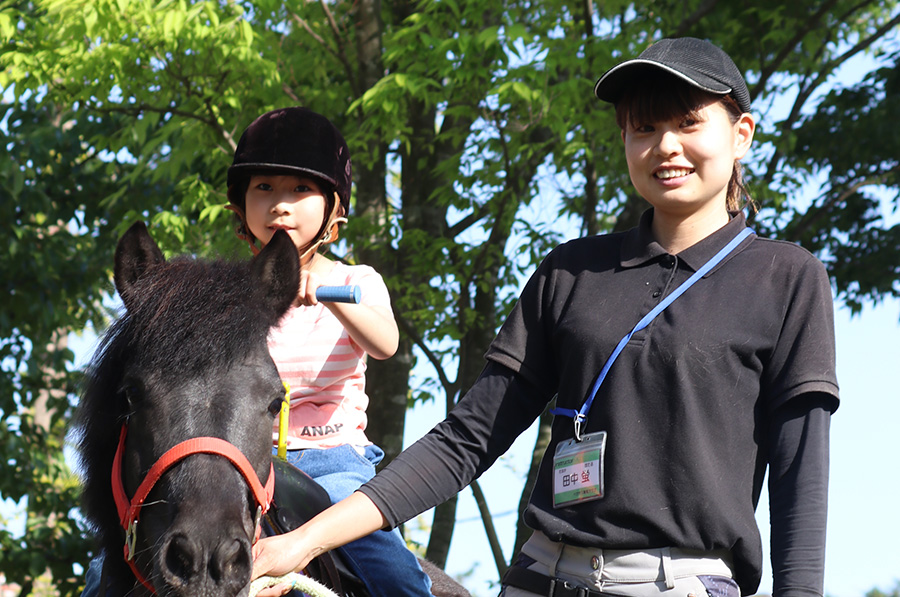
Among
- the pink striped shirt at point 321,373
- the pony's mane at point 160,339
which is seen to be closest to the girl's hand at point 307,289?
the pony's mane at point 160,339

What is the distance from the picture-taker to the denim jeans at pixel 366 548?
11.0ft

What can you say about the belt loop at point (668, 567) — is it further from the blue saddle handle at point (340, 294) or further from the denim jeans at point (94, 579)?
the denim jeans at point (94, 579)

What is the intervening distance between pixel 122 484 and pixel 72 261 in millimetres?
9655

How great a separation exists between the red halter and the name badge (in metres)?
0.76

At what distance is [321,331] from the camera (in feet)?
12.1

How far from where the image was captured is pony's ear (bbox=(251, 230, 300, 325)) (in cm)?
278

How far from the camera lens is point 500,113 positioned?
8586 mm

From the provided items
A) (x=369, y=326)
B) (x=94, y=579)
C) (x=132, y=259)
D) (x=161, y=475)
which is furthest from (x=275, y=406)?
(x=94, y=579)

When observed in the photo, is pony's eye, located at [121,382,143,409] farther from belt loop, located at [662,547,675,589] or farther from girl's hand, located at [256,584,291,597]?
belt loop, located at [662,547,675,589]

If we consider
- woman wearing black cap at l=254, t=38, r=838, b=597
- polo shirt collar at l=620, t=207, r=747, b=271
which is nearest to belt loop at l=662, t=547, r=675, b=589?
woman wearing black cap at l=254, t=38, r=838, b=597

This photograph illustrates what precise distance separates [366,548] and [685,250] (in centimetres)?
168

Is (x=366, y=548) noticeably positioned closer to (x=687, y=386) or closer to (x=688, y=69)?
(x=687, y=386)

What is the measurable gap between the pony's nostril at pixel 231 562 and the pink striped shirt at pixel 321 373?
4.42ft

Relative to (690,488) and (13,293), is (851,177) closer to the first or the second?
(690,488)
